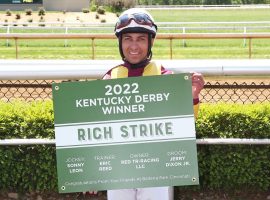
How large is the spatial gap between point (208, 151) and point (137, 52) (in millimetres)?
1262

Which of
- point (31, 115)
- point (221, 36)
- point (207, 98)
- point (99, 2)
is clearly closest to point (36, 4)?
point (99, 2)

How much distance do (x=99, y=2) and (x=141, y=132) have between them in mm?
58704

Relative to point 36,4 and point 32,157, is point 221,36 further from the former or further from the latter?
point 36,4

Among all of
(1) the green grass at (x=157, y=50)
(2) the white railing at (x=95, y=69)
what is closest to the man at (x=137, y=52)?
(2) the white railing at (x=95, y=69)

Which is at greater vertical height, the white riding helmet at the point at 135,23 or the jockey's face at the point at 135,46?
the white riding helmet at the point at 135,23

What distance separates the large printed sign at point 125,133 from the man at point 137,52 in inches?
6.8

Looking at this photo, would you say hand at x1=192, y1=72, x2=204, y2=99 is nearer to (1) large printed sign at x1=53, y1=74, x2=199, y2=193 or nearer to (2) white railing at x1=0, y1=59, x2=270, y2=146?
(1) large printed sign at x1=53, y1=74, x2=199, y2=193

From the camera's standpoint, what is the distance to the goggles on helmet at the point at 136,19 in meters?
2.51

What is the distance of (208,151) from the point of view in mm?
3572

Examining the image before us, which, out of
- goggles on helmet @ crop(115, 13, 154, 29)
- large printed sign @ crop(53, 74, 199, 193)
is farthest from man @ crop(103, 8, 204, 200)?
large printed sign @ crop(53, 74, 199, 193)

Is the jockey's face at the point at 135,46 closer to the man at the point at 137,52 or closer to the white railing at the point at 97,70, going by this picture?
the man at the point at 137,52

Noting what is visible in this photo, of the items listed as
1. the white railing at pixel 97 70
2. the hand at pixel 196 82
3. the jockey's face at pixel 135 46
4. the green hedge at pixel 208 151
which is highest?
the jockey's face at pixel 135 46

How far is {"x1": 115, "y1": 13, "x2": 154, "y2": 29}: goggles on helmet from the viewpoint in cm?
251

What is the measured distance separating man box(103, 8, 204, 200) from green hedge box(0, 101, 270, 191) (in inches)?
39.3
